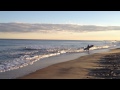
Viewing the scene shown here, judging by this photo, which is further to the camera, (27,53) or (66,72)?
(27,53)

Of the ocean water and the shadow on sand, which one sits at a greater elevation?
the ocean water

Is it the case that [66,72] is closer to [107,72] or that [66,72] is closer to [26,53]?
[107,72]

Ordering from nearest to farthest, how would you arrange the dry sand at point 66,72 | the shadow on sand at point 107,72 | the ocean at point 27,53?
the shadow on sand at point 107,72 < the dry sand at point 66,72 < the ocean at point 27,53

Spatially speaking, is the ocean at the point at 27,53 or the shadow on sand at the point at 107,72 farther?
the ocean at the point at 27,53

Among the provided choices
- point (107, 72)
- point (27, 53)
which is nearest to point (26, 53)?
point (27, 53)

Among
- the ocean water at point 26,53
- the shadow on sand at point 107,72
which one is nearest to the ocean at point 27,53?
the ocean water at point 26,53

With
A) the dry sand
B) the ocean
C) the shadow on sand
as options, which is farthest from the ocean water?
the shadow on sand

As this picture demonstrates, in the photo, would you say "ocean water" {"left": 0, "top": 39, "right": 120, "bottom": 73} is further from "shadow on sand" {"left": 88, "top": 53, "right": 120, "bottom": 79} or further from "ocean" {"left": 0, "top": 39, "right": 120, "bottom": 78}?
"shadow on sand" {"left": 88, "top": 53, "right": 120, "bottom": 79}

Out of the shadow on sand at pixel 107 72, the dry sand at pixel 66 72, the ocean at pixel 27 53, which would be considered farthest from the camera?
the ocean at pixel 27 53

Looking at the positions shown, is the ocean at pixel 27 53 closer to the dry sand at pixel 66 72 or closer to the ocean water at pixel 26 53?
the ocean water at pixel 26 53

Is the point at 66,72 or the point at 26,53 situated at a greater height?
the point at 26,53
